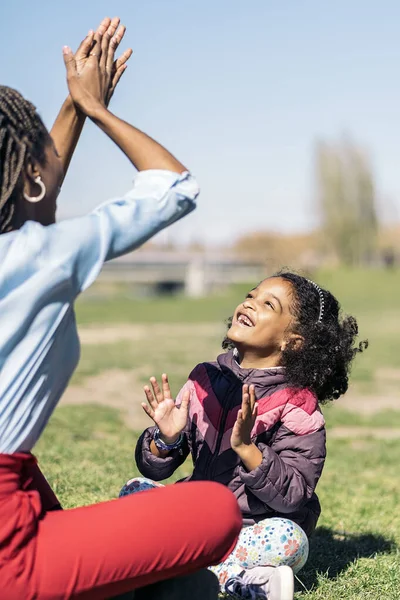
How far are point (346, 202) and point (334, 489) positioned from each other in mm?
59028

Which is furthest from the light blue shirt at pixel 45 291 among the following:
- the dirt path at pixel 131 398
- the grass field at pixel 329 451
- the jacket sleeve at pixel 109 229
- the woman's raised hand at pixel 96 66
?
the dirt path at pixel 131 398

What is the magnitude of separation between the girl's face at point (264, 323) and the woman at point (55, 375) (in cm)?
122

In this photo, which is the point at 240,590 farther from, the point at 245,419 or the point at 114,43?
the point at 114,43

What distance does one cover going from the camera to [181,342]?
1762 cm

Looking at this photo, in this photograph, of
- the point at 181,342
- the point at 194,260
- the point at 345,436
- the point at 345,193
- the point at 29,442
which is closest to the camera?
the point at 29,442

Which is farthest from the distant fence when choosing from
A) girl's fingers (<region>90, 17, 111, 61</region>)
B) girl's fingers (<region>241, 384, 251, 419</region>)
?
girl's fingers (<region>90, 17, 111, 61</region>)

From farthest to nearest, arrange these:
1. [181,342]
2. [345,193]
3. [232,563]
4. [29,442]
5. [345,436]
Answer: [345,193], [181,342], [345,436], [232,563], [29,442]

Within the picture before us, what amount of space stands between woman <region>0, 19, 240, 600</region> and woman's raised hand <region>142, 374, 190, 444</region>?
2.30 ft

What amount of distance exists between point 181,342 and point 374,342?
169 inches

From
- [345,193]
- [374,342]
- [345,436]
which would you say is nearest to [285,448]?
[345,436]

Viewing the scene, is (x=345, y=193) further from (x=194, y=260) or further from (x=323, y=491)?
(x=323, y=491)

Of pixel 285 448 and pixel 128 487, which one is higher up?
pixel 285 448

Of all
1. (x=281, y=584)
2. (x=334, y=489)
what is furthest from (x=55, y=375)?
(x=334, y=489)

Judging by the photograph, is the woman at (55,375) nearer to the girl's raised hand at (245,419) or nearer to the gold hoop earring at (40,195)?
the gold hoop earring at (40,195)
